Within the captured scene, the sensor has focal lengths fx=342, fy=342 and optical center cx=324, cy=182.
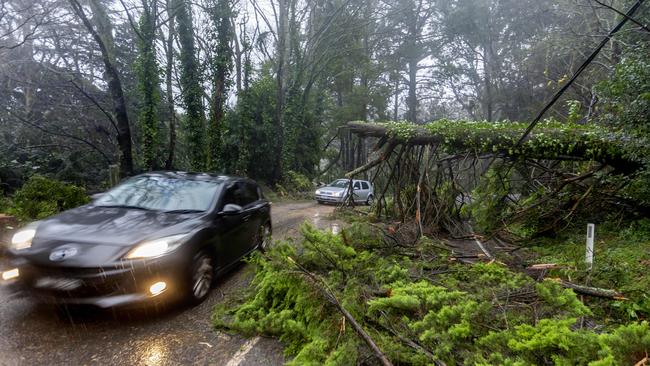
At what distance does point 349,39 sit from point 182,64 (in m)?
11.4

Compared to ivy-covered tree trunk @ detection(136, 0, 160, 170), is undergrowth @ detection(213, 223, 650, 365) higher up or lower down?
lower down

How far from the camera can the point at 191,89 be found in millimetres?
14531

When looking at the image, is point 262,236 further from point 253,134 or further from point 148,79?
point 253,134

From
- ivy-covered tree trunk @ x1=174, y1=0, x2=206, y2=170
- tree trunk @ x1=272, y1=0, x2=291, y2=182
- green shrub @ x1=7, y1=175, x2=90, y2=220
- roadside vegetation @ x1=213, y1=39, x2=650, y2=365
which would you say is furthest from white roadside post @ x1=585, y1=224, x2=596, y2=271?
tree trunk @ x1=272, y1=0, x2=291, y2=182

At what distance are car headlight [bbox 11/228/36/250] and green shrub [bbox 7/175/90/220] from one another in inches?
155

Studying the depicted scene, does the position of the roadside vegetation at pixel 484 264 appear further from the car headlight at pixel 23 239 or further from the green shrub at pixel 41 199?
the green shrub at pixel 41 199

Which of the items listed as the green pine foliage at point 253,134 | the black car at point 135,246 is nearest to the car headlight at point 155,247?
the black car at point 135,246

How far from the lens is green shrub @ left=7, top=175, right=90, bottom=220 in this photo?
6973mm

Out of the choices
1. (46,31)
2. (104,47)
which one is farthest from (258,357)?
(46,31)

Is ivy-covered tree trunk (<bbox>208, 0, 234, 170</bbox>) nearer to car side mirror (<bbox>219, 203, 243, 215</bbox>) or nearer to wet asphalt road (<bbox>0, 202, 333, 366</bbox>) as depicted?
car side mirror (<bbox>219, 203, 243, 215</bbox>)

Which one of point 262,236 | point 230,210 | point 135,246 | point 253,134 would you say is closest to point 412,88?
point 253,134

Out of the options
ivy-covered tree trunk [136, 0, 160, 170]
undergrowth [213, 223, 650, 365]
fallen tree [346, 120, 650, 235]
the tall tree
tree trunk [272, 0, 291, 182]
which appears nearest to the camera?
undergrowth [213, 223, 650, 365]

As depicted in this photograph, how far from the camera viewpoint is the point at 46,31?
1287cm

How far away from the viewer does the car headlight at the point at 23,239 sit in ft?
11.6
